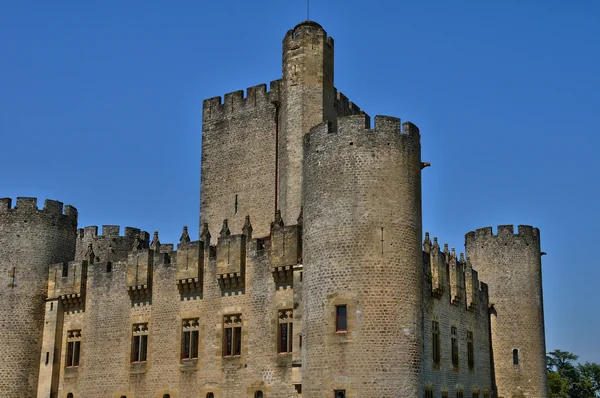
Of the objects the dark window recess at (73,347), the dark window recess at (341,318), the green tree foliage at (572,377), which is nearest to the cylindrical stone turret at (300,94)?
the dark window recess at (341,318)

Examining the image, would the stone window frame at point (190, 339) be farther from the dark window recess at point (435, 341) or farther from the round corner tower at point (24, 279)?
the dark window recess at point (435, 341)

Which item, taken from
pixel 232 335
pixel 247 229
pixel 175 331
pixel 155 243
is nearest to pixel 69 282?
pixel 155 243

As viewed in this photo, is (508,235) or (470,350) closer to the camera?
(470,350)

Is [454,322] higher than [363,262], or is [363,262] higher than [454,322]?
[363,262]

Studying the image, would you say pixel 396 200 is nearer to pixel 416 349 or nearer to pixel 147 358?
pixel 416 349

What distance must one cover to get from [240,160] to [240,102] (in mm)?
3133

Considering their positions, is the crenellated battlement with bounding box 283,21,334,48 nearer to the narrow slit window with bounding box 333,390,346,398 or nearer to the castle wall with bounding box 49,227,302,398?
the castle wall with bounding box 49,227,302,398

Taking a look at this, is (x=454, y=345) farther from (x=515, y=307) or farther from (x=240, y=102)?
(x=240, y=102)

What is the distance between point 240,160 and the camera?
4441 centimetres

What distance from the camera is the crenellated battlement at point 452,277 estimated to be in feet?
125

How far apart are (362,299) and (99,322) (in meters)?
15.8

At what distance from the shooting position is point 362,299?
31.5 metres

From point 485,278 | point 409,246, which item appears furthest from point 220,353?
point 485,278

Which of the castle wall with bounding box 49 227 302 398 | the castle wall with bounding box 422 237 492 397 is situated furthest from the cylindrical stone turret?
the castle wall with bounding box 422 237 492 397
